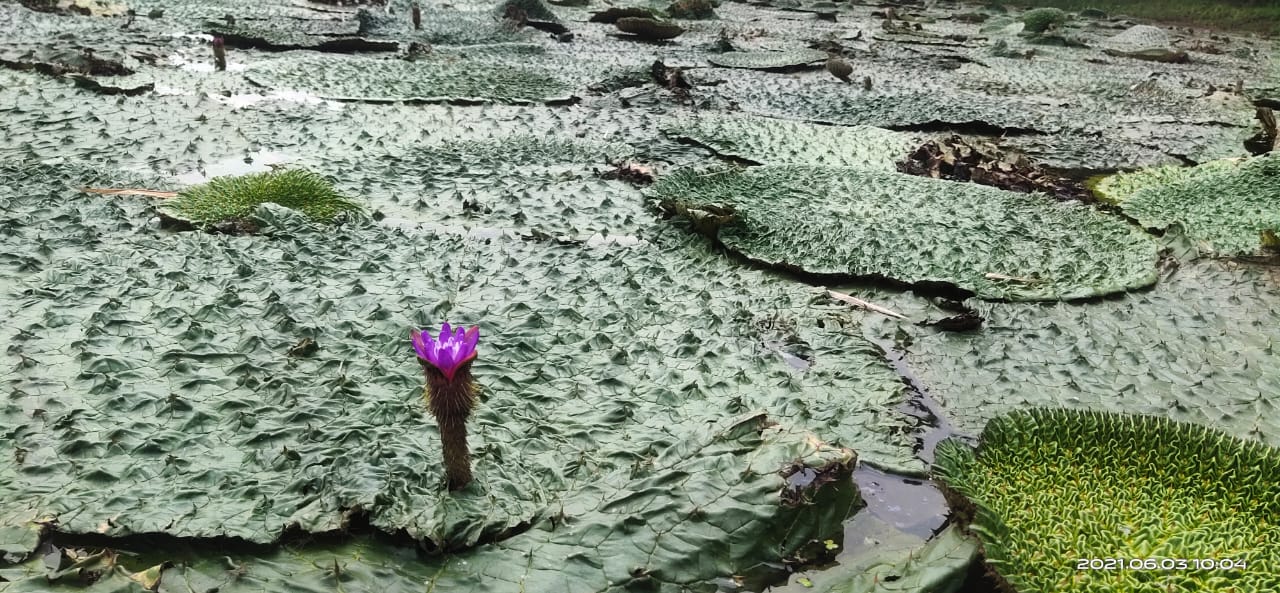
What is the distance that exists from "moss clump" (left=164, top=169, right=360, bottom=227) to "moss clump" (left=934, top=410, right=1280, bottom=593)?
2.78 metres

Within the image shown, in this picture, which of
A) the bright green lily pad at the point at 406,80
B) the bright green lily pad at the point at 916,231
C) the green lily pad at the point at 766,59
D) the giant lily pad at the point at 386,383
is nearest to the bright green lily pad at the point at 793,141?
the bright green lily pad at the point at 916,231

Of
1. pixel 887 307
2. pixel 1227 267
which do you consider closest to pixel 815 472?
pixel 887 307

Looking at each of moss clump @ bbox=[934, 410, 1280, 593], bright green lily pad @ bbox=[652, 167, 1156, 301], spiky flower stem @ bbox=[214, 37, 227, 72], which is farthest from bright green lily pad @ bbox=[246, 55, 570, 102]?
moss clump @ bbox=[934, 410, 1280, 593]

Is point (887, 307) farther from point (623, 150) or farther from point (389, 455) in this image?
point (623, 150)

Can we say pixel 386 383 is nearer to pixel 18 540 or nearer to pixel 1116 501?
pixel 18 540

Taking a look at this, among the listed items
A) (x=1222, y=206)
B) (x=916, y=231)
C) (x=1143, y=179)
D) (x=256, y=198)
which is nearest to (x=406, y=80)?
(x=256, y=198)

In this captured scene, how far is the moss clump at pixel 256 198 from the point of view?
353cm

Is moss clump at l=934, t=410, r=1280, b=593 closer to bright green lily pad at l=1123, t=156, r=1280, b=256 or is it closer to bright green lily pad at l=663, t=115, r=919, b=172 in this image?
bright green lily pad at l=1123, t=156, r=1280, b=256

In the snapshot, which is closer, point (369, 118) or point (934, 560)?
point (934, 560)

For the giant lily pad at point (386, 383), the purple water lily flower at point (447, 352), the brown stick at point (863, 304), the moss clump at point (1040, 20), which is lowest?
the giant lily pad at point (386, 383)

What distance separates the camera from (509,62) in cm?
760

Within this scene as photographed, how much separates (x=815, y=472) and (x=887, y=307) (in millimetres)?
1249

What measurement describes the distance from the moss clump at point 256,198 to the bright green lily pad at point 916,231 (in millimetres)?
1508

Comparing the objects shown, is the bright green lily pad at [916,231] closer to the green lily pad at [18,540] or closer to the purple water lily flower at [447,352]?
the purple water lily flower at [447,352]
